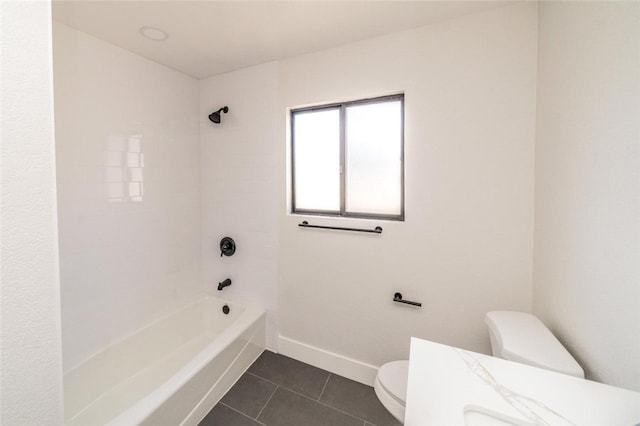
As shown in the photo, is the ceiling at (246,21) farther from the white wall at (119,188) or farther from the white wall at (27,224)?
the white wall at (27,224)

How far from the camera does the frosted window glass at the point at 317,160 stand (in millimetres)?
1931

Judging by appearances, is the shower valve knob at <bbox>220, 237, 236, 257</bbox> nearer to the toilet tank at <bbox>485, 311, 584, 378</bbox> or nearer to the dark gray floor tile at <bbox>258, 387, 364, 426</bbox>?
the dark gray floor tile at <bbox>258, 387, 364, 426</bbox>

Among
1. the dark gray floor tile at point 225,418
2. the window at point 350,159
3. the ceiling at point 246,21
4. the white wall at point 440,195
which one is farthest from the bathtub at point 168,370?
the ceiling at point 246,21

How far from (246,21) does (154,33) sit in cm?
65

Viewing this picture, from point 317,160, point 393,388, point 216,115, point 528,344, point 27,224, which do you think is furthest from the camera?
point 216,115

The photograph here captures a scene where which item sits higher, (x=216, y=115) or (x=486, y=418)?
(x=216, y=115)

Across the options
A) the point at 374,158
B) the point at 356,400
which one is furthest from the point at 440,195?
the point at 356,400

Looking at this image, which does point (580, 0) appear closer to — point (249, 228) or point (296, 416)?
point (249, 228)

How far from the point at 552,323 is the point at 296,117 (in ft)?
6.80

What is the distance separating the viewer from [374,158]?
1.80 meters

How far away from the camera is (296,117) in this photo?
6.70 ft

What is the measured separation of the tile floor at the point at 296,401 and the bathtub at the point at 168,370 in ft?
0.38

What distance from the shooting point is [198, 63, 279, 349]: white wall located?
2037 millimetres

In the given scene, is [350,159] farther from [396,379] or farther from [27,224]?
[27,224]
